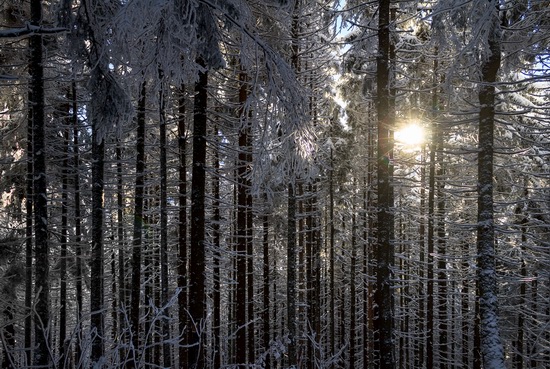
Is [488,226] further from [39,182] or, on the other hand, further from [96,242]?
[39,182]

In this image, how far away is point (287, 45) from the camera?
12.8 metres

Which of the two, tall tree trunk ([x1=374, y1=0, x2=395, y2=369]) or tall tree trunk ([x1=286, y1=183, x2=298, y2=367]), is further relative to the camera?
tall tree trunk ([x1=286, y1=183, x2=298, y2=367])

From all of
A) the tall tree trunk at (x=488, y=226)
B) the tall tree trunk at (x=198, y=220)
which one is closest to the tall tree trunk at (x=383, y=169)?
the tall tree trunk at (x=488, y=226)

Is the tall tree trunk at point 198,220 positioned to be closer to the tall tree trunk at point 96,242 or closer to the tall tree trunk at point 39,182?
the tall tree trunk at point 39,182

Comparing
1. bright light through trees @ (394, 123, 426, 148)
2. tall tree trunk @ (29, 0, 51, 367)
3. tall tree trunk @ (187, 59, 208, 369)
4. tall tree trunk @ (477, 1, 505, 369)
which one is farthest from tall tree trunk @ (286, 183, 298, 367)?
tall tree trunk @ (29, 0, 51, 367)

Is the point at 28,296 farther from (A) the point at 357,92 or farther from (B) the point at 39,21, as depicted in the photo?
(A) the point at 357,92

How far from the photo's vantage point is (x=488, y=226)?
9531mm

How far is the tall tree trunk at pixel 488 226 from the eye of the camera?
8.88 m

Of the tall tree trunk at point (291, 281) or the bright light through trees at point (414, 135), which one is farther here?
the bright light through trees at point (414, 135)

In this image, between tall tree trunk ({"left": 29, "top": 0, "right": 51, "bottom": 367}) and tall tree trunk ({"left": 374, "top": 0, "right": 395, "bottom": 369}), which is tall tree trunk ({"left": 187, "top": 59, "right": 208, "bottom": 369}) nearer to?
tall tree trunk ({"left": 29, "top": 0, "right": 51, "bottom": 367})

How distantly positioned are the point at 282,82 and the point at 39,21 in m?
6.16

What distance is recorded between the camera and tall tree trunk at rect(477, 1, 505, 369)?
8875 millimetres

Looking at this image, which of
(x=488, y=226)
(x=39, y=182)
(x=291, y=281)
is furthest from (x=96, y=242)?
(x=488, y=226)

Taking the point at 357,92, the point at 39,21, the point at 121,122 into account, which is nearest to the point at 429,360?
the point at 357,92
